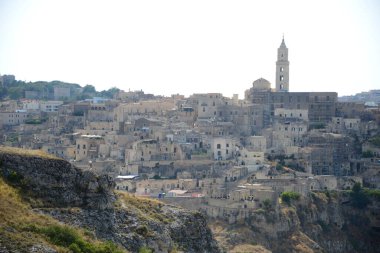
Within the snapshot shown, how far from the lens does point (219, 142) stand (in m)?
62.4

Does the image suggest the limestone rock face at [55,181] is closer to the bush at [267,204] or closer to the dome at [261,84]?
the bush at [267,204]

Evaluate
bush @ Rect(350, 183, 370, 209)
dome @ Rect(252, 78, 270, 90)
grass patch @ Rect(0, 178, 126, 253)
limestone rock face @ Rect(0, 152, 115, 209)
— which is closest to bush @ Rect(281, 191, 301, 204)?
bush @ Rect(350, 183, 370, 209)

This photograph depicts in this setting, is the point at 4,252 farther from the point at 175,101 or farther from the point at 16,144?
the point at 175,101

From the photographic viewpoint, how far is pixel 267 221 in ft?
176

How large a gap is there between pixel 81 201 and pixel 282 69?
5762 centimetres

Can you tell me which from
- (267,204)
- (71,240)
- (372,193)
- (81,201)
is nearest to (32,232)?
(71,240)

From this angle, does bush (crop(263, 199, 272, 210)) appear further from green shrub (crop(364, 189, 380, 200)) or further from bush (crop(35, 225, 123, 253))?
bush (crop(35, 225, 123, 253))

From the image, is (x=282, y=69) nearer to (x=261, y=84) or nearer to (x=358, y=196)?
(x=261, y=84)

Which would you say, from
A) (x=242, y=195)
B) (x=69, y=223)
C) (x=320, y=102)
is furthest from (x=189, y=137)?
(x=69, y=223)

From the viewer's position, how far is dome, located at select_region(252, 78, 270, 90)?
262ft

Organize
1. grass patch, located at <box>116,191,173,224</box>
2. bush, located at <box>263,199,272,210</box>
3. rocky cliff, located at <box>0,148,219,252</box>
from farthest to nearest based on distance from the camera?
bush, located at <box>263,199,272,210</box>
grass patch, located at <box>116,191,173,224</box>
rocky cliff, located at <box>0,148,219,252</box>

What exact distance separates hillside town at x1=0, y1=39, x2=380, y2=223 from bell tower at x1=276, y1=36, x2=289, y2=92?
10cm

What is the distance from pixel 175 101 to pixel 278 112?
12256 mm

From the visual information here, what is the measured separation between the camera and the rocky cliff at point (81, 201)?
1052 inches
